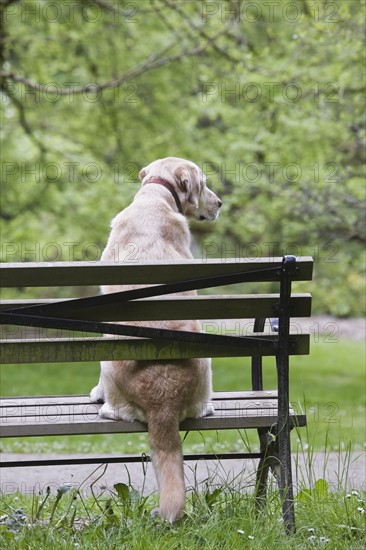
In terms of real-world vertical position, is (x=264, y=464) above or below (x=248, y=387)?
above

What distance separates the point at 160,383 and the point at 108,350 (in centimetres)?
36

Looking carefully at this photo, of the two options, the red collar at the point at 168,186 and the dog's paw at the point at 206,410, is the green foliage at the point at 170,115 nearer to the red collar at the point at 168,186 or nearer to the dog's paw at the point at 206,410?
the red collar at the point at 168,186

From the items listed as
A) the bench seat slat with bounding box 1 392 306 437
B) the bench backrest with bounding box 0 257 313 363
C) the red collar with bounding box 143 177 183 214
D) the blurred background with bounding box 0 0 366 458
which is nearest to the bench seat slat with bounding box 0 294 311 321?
the bench backrest with bounding box 0 257 313 363

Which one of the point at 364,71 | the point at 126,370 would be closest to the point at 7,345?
the point at 126,370

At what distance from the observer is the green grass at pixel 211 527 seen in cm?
342

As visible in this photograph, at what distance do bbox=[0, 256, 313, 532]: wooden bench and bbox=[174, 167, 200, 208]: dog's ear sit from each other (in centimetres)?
129

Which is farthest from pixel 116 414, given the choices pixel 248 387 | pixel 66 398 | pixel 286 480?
pixel 248 387

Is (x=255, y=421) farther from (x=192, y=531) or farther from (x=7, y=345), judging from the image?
(x=7, y=345)

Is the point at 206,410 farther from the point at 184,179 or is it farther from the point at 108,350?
the point at 184,179

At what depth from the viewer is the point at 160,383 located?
3854mm

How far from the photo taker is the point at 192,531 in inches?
138

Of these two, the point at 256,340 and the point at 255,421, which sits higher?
the point at 256,340

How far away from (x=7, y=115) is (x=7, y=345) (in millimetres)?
10921

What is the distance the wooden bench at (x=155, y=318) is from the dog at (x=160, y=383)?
0.10 m
